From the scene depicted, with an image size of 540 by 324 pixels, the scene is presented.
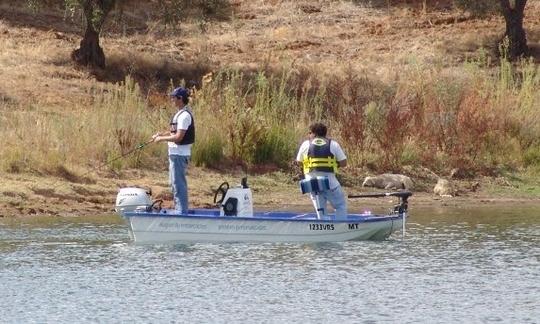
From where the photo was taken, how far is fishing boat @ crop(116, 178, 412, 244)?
1922cm

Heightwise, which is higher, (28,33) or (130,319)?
(28,33)

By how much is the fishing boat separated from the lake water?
0.18 meters

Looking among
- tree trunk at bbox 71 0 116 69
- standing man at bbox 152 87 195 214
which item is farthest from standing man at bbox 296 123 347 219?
tree trunk at bbox 71 0 116 69

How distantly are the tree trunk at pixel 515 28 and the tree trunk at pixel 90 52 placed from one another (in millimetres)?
11692

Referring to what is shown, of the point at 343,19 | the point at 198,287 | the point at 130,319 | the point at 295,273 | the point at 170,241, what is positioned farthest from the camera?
the point at 343,19

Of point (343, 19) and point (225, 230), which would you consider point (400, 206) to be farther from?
point (343, 19)

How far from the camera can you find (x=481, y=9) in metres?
40.7

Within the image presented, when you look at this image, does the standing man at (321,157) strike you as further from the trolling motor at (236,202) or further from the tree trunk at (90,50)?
the tree trunk at (90,50)

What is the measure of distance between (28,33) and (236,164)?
14205mm

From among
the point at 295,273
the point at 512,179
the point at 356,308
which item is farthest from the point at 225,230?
the point at 512,179

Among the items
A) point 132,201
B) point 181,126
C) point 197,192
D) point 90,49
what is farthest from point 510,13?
point 132,201

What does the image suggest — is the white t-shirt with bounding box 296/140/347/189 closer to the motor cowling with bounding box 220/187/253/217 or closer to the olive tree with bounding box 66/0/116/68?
the motor cowling with bounding box 220/187/253/217

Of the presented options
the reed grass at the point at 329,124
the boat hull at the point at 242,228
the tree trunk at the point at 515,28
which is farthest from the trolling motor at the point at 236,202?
the tree trunk at the point at 515,28

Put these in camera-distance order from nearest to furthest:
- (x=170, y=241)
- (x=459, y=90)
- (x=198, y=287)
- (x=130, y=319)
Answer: (x=130, y=319), (x=198, y=287), (x=170, y=241), (x=459, y=90)
